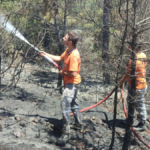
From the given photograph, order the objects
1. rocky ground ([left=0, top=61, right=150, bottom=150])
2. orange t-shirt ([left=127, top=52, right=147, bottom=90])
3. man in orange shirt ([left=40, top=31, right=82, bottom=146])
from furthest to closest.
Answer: man in orange shirt ([left=40, top=31, right=82, bottom=146]) < rocky ground ([left=0, top=61, right=150, bottom=150]) < orange t-shirt ([left=127, top=52, right=147, bottom=90])

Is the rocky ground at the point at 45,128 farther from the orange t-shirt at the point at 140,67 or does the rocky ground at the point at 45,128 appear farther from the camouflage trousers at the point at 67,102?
the orange t-shirt at the point at 140,67

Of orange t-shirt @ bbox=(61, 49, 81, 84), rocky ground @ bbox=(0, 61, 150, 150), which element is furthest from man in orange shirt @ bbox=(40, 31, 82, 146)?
rocky ground @ bbox=(0, 61, 150, 150)

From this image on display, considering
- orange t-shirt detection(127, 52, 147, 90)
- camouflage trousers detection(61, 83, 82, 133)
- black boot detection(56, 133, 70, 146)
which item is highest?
orange t-shirt detection(127, 52, 147, 90)

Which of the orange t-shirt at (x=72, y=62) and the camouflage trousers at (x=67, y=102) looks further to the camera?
the camouflage trousers at (x=67, y=102)

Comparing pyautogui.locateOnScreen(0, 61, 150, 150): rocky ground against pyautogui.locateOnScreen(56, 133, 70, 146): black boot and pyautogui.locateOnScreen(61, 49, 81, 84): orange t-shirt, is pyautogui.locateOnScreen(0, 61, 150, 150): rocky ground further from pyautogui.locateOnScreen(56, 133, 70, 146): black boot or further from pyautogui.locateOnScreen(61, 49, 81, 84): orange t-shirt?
pyautogui.locateOnScreen(61, 49, 81, 84): orange t-shirt

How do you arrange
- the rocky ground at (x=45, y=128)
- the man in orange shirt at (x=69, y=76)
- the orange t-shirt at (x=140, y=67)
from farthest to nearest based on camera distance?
1. the man in orange shirt at (x=69, y=76)
2. the rocky ground at (x=45, y=128)
3. the orange t-shirt at (x=140, y=67)

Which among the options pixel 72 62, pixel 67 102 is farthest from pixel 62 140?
pixel 72 62

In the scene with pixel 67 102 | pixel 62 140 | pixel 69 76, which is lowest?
pixel 62 140

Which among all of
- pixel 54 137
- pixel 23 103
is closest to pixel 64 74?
pixel 54 137

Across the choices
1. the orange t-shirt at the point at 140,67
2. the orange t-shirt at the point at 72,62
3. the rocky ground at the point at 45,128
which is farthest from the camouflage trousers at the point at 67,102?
the orange t-shirt at the point at 140,67

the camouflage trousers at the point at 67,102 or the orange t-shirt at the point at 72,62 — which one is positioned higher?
the orange t-shirt at the point at 72,62

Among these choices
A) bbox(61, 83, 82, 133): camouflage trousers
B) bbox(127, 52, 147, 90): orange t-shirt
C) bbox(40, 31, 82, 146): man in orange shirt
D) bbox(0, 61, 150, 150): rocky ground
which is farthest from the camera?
bbox(61, 83, 82, 133): camouflage trousers

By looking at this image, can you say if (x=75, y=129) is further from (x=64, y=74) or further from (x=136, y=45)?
(x=136, y=45)

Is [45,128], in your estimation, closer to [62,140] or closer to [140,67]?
[62,140]
